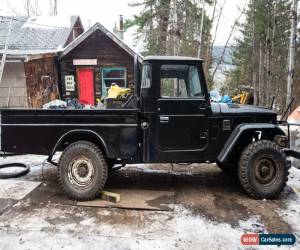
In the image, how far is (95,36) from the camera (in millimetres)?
16312

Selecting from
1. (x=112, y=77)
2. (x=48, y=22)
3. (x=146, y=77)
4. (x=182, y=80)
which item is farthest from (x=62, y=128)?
(x=48, y=22)

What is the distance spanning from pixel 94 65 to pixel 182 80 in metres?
11.9

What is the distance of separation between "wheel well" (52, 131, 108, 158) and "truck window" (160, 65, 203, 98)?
3.94 ft

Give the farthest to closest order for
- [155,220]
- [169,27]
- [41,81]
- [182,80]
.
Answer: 1. [169,27]
2. [41,81]
3. [182,80]
4. [155,220]

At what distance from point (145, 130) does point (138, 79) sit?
86cm

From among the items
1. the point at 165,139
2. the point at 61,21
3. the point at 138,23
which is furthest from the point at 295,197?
the point at 138,23

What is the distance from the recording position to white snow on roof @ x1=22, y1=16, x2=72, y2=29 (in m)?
17.8

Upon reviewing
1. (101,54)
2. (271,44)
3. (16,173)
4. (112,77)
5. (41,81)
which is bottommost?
(16,173)

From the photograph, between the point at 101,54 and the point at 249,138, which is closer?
the point at 249,138

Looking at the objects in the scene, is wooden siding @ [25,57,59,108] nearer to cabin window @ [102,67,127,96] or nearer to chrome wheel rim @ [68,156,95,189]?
cabin window @ [102,67,127,96]

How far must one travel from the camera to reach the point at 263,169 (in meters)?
5.21

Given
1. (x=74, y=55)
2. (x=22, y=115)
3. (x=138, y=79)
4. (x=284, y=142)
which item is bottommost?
(x=284, y=142)

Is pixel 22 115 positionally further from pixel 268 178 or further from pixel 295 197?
pixel 295 197

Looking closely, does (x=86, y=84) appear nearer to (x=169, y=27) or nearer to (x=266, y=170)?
(x=169, y=27)
